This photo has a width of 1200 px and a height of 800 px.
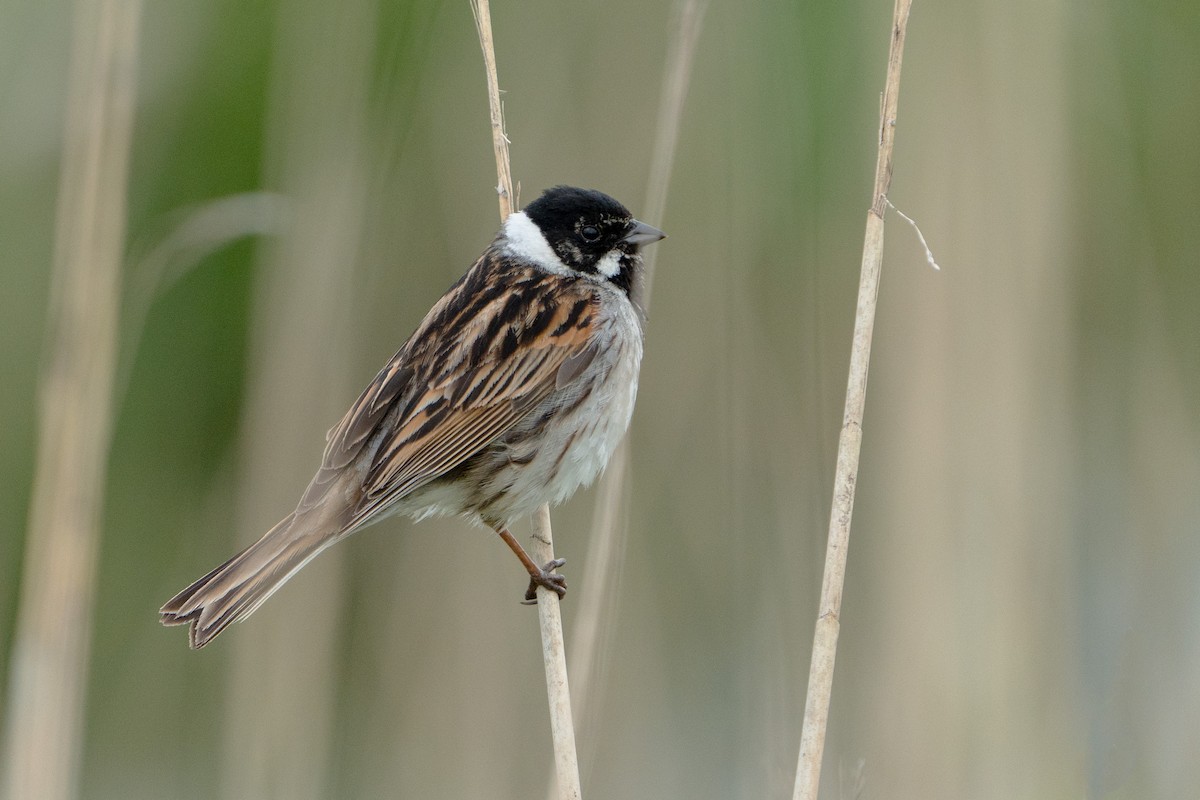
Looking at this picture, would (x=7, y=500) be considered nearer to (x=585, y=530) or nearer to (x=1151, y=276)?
(x=585, y=530)

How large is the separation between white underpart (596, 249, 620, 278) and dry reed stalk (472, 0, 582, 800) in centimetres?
42

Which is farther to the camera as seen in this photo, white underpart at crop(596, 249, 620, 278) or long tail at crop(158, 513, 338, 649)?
white underpart at crop(596, 249, 620, 278)

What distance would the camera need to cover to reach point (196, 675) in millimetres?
4324

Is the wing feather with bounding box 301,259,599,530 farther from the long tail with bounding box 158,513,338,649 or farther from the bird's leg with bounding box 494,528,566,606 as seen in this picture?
the bird's leg with bounding box 494,528,566,606

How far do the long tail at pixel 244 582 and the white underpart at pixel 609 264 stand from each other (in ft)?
3.26

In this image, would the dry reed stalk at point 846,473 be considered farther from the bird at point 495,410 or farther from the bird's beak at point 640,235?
the bird's beak at point 640,235

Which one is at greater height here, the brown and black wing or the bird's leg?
the brown and black wing

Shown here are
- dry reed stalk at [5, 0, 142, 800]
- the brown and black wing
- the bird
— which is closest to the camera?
dry reed stalk at [5, 0, 142, 800]

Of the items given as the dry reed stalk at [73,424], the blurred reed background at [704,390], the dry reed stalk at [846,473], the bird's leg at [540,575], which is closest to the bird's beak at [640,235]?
the blurred reed background at [704,390]

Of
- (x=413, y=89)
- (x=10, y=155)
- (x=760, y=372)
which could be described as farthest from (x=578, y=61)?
(x=10, y=155)

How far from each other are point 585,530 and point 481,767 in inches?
29.5

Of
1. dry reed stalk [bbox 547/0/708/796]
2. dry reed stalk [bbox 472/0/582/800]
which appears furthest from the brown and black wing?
dry reed stalk [bbox 547/0/708/796]

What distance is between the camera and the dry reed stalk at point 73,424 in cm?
240

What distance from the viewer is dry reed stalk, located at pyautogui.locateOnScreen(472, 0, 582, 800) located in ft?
7.54
